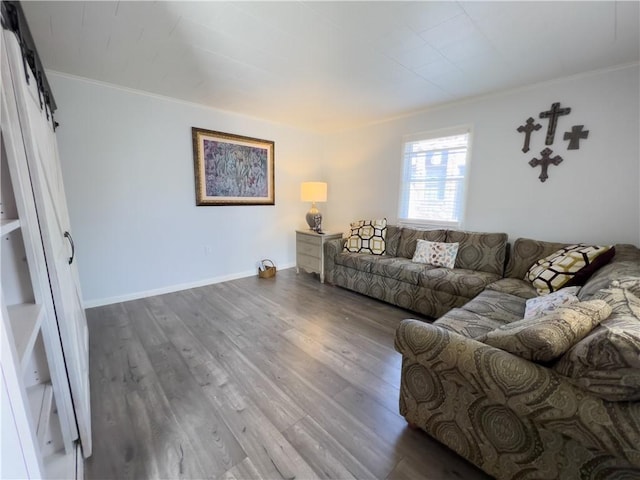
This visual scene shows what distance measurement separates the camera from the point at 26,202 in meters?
1.01

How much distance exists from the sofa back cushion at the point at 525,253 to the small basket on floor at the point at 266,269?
2.93 metres

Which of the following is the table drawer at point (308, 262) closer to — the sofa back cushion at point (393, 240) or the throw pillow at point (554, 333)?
the sofa back cushion at point (393, 240)

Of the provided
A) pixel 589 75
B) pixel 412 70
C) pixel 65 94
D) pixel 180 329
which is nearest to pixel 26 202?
pixel 180 329

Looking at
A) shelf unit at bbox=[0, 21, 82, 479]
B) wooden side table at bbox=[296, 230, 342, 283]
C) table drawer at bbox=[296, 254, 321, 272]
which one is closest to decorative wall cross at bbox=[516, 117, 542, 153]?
wooden side table at bbox=[296, 230, 342, 283]

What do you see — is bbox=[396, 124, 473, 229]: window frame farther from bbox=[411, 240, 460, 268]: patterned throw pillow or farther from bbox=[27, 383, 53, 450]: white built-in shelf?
bbox=[27, 383, 53, 450]: white built-in shelf

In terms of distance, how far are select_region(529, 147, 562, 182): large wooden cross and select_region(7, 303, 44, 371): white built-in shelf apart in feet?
12.2

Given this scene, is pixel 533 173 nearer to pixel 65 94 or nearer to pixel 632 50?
pixel 632 50

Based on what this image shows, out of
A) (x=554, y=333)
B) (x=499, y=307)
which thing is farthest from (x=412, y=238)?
(x=554, y=333)

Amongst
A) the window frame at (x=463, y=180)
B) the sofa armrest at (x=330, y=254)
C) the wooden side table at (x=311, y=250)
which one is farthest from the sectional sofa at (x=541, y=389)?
the wooden side table at (x=311, y=250)

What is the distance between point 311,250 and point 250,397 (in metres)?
2.49

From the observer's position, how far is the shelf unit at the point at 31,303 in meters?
0.92

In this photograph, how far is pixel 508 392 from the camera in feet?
3.43

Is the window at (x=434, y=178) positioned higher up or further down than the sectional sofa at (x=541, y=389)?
higher up

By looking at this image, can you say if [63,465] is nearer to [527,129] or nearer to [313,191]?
[313,191]
